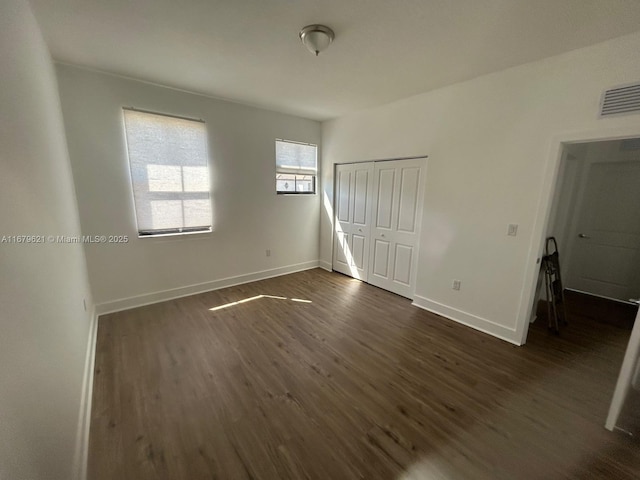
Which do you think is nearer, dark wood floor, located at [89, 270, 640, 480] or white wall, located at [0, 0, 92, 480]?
white wall, located at [0, 0, 92, 480]

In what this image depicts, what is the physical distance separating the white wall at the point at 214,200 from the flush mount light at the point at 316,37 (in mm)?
1994

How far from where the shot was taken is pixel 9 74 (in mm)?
1172

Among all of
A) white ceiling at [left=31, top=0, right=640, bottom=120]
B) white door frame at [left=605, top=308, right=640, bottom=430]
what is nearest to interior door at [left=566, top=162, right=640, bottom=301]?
white ceiling at [left=31, top=0, right=640, bottom=120]

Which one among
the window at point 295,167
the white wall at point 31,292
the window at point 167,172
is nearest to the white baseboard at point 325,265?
the window at point 295,167

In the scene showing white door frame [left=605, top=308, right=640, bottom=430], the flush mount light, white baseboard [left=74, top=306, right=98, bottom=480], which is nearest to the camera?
white baseboard [left=74, top=306, right=98, bottom=480]

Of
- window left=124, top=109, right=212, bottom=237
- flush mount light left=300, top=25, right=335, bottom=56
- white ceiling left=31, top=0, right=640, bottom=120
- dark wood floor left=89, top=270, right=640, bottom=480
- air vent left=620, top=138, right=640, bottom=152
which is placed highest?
white ceiling left=31, top=0, right=640, bottom=120

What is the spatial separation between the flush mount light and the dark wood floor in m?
2.63

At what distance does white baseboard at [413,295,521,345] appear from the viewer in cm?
268

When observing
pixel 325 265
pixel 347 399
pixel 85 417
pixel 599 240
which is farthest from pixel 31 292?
pixel 599 240

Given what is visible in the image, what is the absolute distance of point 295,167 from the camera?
4.44 m

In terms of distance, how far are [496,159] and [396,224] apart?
1.43m

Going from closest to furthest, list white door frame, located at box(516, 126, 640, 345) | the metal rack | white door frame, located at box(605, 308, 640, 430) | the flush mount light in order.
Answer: white door frame, located at box(605, 308, 640, 430) → the flush mount light → white door frame, located at box(516, 126, 640, 345) → the metal rack

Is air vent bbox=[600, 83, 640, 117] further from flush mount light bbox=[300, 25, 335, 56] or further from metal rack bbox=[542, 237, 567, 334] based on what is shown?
flush mount light bbox=[300, 25, 335, 56]

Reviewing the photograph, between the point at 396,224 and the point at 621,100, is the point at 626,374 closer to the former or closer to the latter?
the point at 621,100
